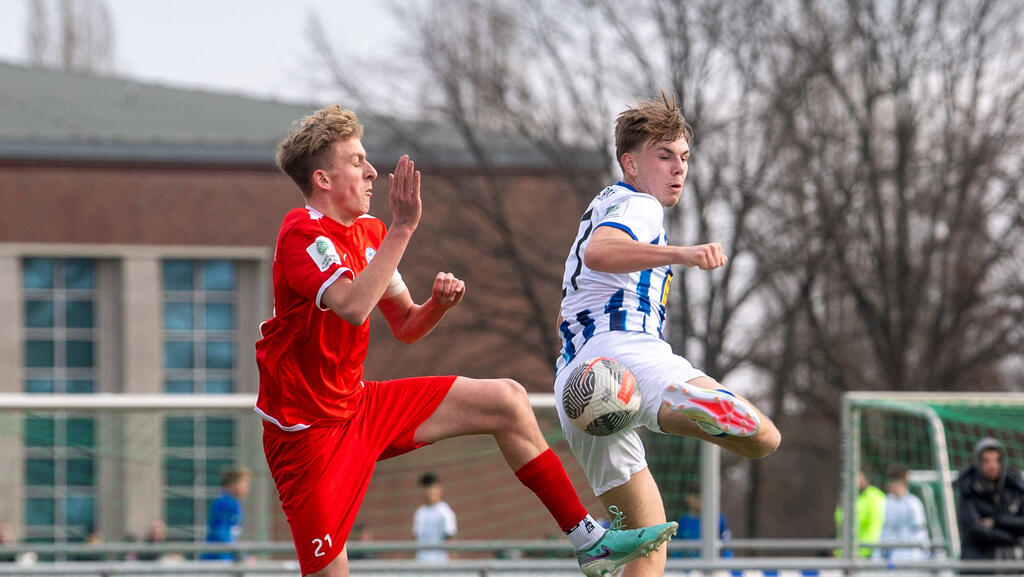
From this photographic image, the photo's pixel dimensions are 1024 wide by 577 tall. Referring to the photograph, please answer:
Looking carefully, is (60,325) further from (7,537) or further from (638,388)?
(638,388)

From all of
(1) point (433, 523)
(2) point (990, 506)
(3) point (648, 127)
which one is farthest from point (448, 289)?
(1) point (433, 523)

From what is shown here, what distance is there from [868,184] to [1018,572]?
12.5 m

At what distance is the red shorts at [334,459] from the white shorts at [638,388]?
574 millimetres

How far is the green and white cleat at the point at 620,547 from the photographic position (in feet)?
Answer: 15.8

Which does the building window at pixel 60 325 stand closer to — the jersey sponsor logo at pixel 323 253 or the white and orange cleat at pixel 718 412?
the jersey sponsor logo at pixel 323 253

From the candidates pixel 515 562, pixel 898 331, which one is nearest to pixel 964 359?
pixel 898 331

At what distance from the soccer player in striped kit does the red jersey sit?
82cm

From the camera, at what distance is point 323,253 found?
16.1 ft

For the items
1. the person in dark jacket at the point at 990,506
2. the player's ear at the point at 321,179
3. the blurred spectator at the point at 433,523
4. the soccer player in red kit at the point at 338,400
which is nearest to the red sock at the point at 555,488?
the soccer player in red kit at the point at 338,400

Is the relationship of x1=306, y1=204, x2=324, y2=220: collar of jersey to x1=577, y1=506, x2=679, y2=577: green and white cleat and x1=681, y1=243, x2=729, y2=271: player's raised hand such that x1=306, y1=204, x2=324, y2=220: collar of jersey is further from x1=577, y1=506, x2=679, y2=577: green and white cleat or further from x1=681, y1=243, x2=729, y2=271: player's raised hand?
x1=577, y1=506, x2=679, y2=577: green and white cleat

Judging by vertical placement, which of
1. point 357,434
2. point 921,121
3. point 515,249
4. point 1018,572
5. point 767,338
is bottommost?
point 1018,572

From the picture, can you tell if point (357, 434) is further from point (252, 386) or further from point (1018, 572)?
point (252, 386)

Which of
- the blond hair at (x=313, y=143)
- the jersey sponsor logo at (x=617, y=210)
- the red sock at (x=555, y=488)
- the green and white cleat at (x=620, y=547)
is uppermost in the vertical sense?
the blond hair at (x=313, y=143)

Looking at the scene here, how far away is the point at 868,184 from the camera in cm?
2111
